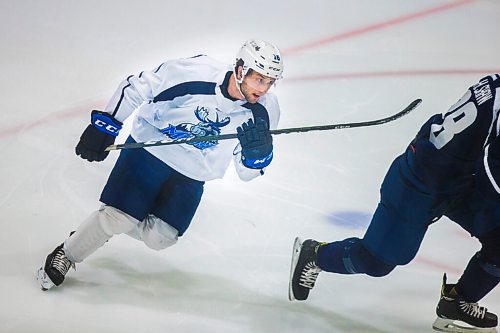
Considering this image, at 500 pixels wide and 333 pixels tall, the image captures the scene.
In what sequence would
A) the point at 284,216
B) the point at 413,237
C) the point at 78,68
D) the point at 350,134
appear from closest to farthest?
the point at 413,237, the point at 284,216, the point at 350,134, the point at 78,68

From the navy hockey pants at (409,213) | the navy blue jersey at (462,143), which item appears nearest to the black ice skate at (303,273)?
the navy hockey pants at (409,213)

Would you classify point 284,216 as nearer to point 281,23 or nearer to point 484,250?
point 484,250

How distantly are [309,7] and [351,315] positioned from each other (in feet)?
8.95

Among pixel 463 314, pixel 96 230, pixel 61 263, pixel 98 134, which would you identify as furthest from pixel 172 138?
pixel 463 314

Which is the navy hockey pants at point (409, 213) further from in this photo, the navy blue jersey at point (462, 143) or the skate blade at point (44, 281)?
the skate blade at point (44, 281)

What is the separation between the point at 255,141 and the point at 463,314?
87 cm

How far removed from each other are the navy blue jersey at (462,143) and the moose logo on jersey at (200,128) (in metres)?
0.67

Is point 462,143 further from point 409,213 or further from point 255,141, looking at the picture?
point 255,141

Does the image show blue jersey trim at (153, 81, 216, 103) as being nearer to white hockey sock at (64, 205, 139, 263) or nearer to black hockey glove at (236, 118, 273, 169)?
black hockey glove at (236, 118, 273, 169)

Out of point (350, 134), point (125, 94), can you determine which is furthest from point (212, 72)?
point (350, 134)

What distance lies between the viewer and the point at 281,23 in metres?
4.70

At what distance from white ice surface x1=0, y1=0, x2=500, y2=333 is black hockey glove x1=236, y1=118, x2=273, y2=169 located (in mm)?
515

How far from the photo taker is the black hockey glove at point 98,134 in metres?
2.43

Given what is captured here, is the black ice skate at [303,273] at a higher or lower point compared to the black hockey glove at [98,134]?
lower
